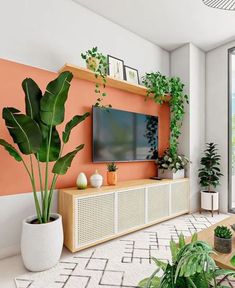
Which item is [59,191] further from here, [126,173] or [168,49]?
[168,49]

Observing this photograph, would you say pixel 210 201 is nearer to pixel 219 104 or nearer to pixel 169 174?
pixel 169 174

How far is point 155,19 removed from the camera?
2939 millimetres

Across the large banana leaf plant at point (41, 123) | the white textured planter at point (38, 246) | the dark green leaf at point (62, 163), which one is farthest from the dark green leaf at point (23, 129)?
the white textured planter at point (38, 246)

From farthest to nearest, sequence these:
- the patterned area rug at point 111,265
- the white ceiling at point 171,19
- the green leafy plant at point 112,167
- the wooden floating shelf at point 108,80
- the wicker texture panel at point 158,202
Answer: the wicker texture panel at point 158,202 → the green leafy plant at point 112,167 → the white ceiling at point 171,19 → the wooden floating shelf at point 108,80 → the patterned area rug at point 111,265

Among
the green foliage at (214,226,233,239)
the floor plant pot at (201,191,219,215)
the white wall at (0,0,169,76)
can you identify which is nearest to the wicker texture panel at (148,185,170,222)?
the floor plant pot at (201,191,219,215)

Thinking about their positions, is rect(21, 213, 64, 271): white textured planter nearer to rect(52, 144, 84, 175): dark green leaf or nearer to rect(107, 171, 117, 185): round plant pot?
rect(52, 144, 84, 175): dark green leaf

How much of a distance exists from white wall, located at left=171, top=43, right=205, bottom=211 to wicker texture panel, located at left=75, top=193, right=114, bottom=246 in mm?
1756

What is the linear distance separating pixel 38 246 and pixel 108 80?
2.03 metres

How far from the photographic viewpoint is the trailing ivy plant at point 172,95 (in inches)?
123

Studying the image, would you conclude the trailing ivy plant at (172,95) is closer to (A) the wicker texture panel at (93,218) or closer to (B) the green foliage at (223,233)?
(A) the wicker texture panel at (93,218)

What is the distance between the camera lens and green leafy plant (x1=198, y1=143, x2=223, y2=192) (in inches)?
137

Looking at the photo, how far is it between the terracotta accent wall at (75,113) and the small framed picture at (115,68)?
0.21 metres

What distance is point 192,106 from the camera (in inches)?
141

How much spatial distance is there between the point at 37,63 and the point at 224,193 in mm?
3502
